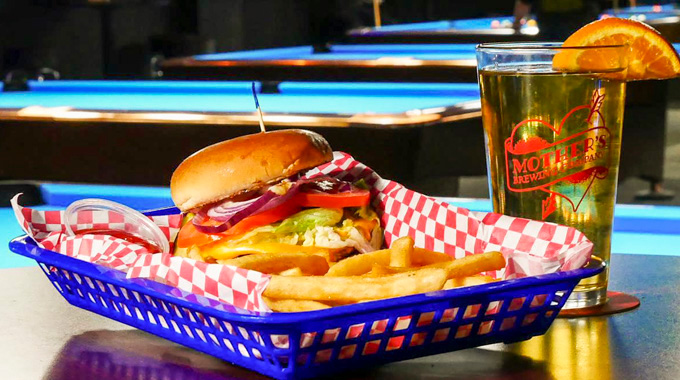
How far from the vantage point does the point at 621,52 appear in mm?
1354

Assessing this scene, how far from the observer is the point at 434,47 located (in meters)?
8.41

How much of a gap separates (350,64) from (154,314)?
583 cm

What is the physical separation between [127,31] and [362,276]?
25.1 feet

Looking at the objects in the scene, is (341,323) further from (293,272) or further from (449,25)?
(449,25)

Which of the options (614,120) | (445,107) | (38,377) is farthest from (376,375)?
(445,107)

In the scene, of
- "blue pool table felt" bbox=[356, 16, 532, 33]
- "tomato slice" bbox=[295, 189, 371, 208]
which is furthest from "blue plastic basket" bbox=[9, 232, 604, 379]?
"blue pool table felt" bbox=[356, 16, 532, 33]

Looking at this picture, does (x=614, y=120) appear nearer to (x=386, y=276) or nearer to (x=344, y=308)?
(x=386, y=276)

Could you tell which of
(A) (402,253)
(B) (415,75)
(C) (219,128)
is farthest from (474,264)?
(B) (415,75)

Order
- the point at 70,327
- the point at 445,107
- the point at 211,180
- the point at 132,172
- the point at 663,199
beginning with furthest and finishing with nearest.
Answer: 1. the point at 663,199
2. the point at 132,172
3. the point at 445,107
4. the point at 211,180
5. the point at 70,327

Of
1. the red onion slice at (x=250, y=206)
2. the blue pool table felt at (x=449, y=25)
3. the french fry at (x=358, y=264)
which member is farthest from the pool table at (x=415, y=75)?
the french fry at (x=358, y=264)

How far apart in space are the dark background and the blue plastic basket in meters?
7.34

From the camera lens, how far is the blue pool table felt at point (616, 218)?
482 centimetres

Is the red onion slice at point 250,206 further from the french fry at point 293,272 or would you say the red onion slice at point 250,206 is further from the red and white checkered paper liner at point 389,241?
the french fry at point 293,272

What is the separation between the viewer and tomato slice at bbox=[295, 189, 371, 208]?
161 cm
